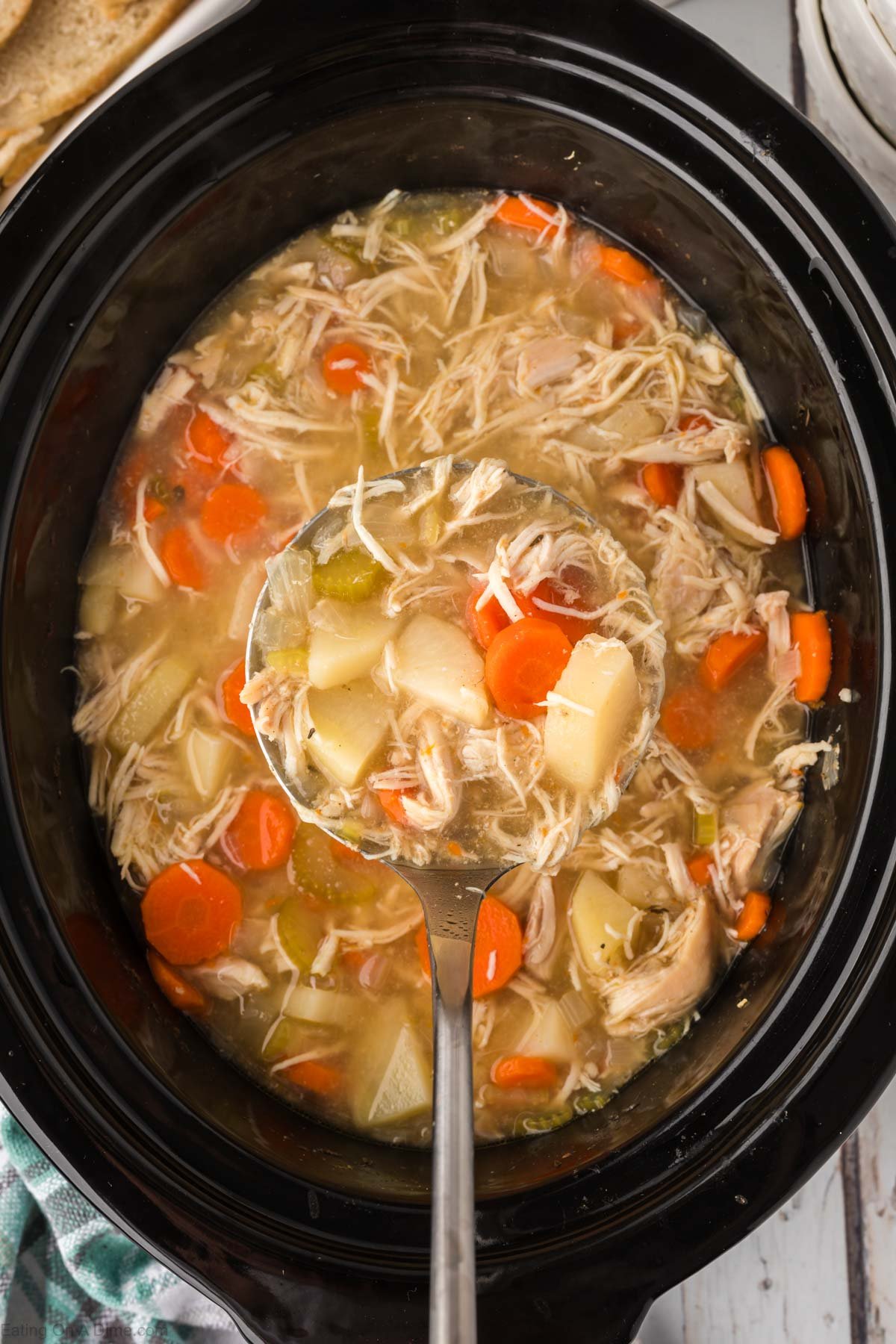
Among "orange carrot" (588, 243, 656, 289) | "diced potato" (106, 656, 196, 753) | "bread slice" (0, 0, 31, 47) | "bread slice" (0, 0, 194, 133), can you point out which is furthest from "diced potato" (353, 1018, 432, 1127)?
"bread slice" (0, 0, 31, 47)

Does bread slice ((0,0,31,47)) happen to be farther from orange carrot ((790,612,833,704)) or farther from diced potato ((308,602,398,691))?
orange carrot ((790,612,833,704))

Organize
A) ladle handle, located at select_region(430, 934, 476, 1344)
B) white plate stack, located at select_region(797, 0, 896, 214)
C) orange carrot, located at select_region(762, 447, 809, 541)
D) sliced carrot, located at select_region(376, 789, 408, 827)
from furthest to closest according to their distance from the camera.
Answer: orange carrot, located at select_region(762, 447, 809, 541) < white plate stack, located at select_region(797, 0, 896, 214) < sliced carrot, located at select_region(376, 789, 408, 827) < ladle handle, located at select_region(430, 934, 476, 1344)

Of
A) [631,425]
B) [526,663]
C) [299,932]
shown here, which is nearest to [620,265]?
[631,425]

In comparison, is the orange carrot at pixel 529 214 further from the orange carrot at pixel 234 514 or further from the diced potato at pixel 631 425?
the orange carrot at pixel 234 514

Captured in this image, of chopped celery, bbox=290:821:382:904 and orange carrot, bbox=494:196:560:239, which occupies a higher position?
orange carrot, bbox=494:196:560:239

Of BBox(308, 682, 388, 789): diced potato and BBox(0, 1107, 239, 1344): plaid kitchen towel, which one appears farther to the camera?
BBox(0, 1107, 239, 1344): plaid kitchen towel

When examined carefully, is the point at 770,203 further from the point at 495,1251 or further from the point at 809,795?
the point at 495,1251

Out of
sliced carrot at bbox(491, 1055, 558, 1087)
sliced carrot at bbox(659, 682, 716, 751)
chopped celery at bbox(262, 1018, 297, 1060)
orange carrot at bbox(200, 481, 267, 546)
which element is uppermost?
orange carrot at bbox(200, 481, 267, 546)

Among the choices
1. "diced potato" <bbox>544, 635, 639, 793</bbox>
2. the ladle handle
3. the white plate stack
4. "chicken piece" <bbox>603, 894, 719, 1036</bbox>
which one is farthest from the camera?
"chicken piece" <bbox>603, 894, 719, 1036</bbox>

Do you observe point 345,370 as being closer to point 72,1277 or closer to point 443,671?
point 443,671
